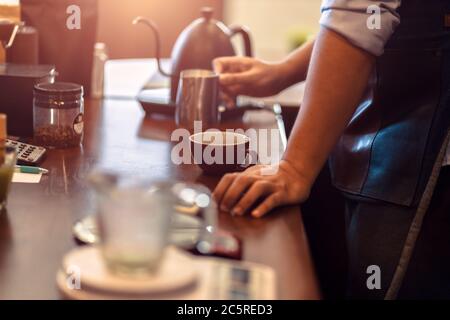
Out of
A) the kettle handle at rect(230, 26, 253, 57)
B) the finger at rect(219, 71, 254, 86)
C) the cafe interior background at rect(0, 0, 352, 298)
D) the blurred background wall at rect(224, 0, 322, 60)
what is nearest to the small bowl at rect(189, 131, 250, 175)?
the cafe interior background at rect(0, 0, 352, 298)

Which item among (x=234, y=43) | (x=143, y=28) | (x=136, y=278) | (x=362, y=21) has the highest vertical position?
(x=362, y=21)

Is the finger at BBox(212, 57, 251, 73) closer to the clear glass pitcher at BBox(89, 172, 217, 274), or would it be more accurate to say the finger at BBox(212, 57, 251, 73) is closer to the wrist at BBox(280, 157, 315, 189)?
the wrist at BBox(280, 157, 315, 189)

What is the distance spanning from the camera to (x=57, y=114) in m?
1.39

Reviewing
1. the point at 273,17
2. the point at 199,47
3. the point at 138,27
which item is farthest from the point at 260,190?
the point at 273,17

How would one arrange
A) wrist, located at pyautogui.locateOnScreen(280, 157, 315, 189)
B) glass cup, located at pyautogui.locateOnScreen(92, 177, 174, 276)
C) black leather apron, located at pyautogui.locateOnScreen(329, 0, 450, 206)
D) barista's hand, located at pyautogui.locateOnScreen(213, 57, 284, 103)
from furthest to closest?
barista's hand, located at pyautogui.locateOnScreen(213, 57, 284, 103), black leather apron, located at pyautogui.locateOnScreen(329, 0, 450, 206), wrist, located at pyautogui.locateOnScreen(280, 157, 315, 189), glass cup, located at pyautogui.locateOnScreen(92, 177, 174, 276)

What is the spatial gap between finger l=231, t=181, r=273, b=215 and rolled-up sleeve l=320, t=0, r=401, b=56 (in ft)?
0.95

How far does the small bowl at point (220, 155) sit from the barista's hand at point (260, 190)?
4.1 inches

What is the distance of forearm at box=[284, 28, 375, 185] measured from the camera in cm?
120

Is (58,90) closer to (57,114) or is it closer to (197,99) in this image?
(57,114)

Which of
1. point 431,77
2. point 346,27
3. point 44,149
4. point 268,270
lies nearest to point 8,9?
point 44,149

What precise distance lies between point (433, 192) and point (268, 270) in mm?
568

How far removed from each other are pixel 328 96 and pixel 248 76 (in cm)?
54

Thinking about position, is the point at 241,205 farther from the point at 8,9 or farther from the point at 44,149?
the point at 8,9

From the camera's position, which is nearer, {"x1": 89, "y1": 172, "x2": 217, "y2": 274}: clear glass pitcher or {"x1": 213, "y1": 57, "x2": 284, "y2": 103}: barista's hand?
{"x1": 89, "y1": 172, "x2": 217, "y2": 274}: clear glass pitcher
